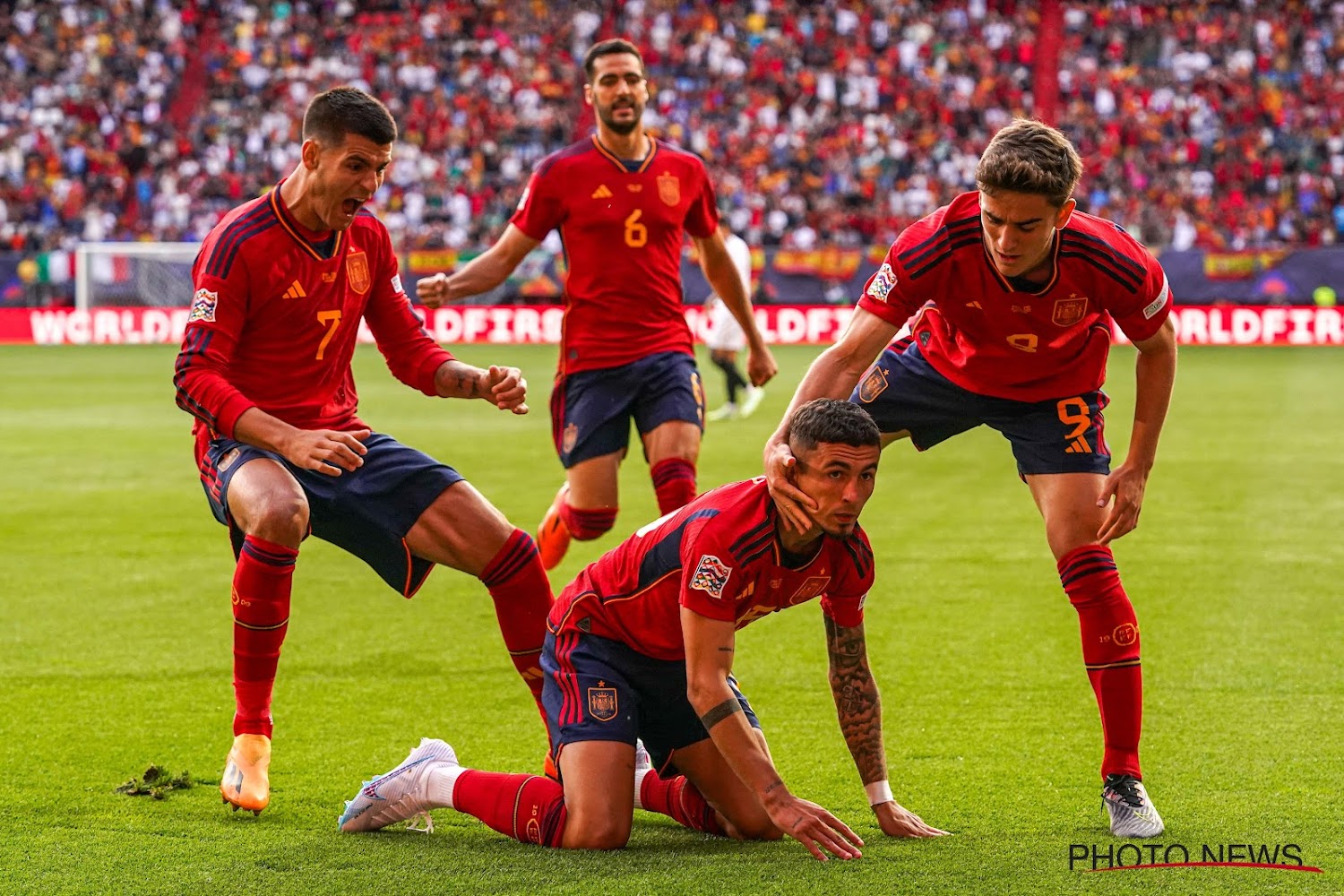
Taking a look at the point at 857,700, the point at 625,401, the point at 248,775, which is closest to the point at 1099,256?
the point at 857,700

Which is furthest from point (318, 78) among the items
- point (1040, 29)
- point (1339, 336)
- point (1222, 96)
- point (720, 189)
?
point (1339, 336)

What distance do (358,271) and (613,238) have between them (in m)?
2.25

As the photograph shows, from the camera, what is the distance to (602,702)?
443cm

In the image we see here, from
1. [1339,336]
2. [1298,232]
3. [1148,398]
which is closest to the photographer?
[1148,398]

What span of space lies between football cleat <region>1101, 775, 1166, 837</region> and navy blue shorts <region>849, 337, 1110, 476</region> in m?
0.91

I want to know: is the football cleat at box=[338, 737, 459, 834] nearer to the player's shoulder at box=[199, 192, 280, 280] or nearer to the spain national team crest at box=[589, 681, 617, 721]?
the spain national team crest at box=[589, 681, 617, 721]

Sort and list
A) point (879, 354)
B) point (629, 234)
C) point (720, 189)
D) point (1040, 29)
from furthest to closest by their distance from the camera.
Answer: point (1040, 29)
point (720, 189)
point (629, 234)
point (879, 354)

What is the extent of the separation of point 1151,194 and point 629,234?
22.9 m

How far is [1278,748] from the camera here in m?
5.18

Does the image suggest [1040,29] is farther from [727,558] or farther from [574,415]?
[727,558]

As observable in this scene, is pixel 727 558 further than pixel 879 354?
No

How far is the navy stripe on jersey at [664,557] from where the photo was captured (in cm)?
425

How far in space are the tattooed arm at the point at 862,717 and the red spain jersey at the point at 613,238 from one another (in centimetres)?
309

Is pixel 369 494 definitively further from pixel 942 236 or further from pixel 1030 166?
pixel 1030 166
